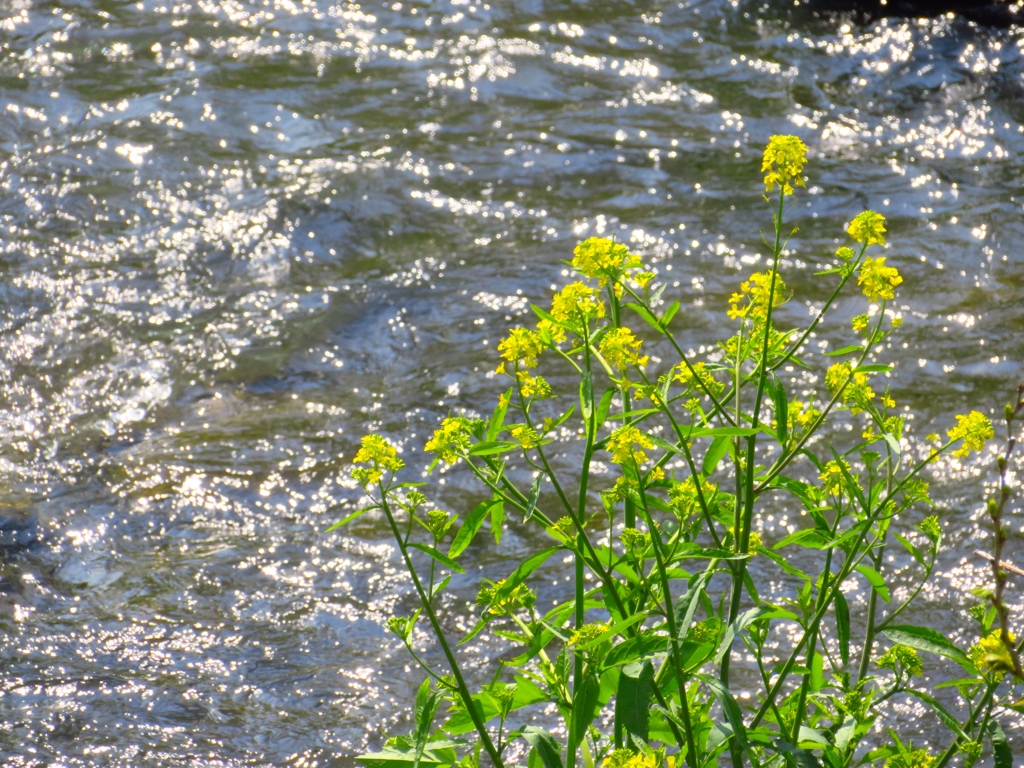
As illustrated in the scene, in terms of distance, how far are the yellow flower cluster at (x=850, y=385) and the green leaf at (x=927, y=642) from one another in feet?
1.10

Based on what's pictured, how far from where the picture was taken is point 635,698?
4.81 ft

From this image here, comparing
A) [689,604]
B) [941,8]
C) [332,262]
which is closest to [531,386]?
[689,604]

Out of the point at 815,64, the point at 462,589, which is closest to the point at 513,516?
the point at 462,589

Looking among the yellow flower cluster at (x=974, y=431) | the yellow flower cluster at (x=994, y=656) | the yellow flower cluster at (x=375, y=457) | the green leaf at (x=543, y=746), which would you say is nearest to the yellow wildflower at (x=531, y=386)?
the yellow flower cluster at (x=375, y=457)

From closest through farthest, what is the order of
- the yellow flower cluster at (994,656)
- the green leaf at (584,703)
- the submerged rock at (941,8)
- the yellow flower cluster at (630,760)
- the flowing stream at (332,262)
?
the yellow flower cluster at (994,656), the yellow flower cluster at (630,760), the green leaf at (584,703), the flowing stream at (332,262), the submerged rock at (941,8)

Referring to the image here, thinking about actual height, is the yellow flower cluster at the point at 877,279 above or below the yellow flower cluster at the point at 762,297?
above

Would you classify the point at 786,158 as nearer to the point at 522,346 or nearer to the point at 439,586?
the point at 522,346

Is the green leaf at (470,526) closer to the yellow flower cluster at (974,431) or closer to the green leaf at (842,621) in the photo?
the green leaf at (842,621)

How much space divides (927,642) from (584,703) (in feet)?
1.61

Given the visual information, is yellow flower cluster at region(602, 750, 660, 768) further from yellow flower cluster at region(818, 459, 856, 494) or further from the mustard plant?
yellow flower cluster at region(818, 459, 856, 494)

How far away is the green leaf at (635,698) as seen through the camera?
1.44 metres

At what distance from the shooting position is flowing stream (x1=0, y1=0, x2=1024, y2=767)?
3.13 metres

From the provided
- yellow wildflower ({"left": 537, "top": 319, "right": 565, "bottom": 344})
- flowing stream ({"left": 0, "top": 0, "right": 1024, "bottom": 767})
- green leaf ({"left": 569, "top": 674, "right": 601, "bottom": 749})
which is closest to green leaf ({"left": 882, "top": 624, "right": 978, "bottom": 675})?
green leaf ({"left": 569, "top": 674, "right": 601, "bottom": 749})

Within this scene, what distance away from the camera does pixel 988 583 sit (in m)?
3.25
